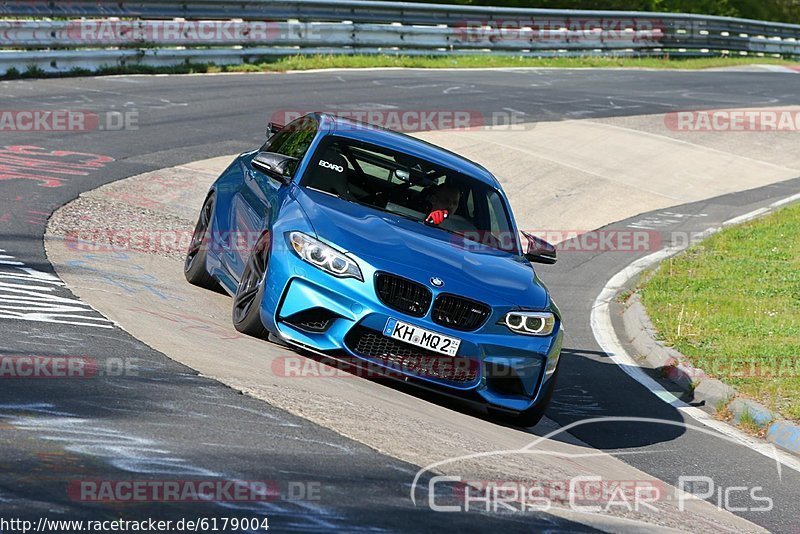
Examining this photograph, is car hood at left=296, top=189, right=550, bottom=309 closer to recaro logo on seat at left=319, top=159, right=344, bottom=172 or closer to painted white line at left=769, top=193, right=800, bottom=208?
recaro logo on seat at left=319, top=159, right=344, bottom=172

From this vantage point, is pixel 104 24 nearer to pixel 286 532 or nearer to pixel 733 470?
pixel 733 470

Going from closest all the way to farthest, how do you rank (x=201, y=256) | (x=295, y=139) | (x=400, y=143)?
(x=400, y=143), (x=295, y=139), (x=201, y=256)

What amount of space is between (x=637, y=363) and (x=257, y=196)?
403cm

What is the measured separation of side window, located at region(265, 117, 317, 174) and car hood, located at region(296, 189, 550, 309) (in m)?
0.77

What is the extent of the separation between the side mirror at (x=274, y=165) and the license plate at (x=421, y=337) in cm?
189

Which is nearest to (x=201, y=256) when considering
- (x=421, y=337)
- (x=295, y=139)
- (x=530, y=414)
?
(x=295, y=139)

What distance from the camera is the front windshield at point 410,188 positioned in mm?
8883

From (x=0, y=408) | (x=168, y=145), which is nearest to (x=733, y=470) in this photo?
(x=0, y=408)

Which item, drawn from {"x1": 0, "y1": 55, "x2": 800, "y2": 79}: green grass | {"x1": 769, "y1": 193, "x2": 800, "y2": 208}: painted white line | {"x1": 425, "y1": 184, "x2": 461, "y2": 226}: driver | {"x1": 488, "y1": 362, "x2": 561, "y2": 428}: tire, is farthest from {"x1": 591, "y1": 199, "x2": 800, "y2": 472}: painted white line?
{"x1": 0, "y1": 55, "x2": 800, "y2": 79}: green grass

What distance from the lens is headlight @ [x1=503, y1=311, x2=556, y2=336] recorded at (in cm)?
771

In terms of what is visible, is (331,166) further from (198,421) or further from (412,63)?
(412,63)

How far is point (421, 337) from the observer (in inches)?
292

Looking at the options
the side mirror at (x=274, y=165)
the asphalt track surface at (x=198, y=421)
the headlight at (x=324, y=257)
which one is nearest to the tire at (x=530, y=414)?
the asphalt track surface at (x=198, y=421)

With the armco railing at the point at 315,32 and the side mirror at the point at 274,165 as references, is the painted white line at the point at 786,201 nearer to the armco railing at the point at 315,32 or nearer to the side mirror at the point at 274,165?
the armco railing at the point at 315,32
